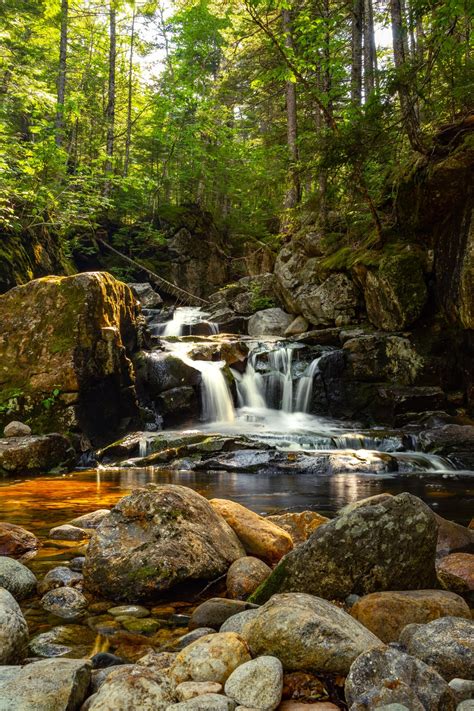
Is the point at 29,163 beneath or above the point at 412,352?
above

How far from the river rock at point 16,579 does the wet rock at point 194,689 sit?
185 centimetres

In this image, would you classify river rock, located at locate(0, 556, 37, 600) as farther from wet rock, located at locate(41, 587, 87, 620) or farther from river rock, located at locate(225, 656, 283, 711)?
river rock, located at locate(225, 656, 283, 711)

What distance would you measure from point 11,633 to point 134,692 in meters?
0.93

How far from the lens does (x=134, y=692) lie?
2.14 meters

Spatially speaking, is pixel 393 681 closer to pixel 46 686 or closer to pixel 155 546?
pixel 46 686

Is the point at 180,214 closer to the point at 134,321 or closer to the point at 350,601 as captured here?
the point at 134,321

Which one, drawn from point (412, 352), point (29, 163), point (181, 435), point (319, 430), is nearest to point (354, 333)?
point (412, 352)

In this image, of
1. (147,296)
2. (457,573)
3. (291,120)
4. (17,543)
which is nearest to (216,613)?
(457,573)

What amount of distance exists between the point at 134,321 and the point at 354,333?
663 cm

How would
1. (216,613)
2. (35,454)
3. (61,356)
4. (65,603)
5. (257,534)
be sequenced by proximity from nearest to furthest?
(216,613)
(65,603)
(257,534)
(35,454)
(61,356)

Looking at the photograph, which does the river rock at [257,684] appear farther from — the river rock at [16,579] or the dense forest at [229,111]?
the dense forest at [229,111]

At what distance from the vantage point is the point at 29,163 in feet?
35.9

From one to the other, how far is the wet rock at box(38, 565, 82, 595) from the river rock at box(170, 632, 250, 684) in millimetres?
1691

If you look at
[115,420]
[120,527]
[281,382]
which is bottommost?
[120,527]
